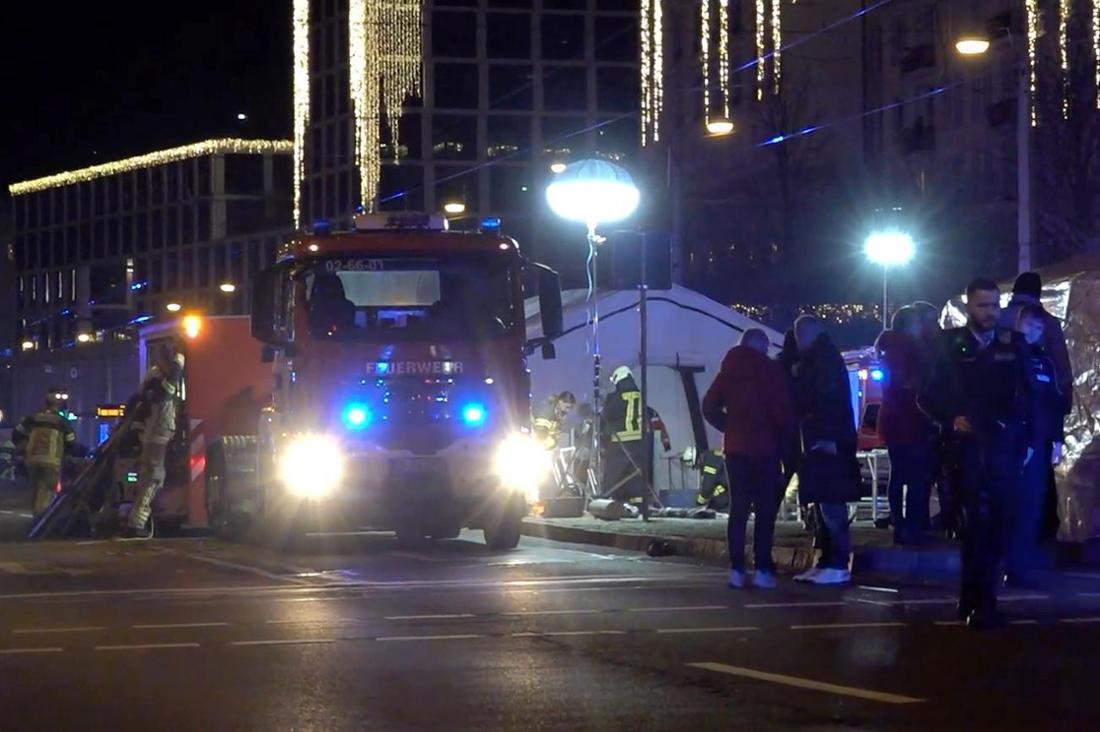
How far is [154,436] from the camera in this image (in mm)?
23141

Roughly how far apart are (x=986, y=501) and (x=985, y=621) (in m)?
0.67

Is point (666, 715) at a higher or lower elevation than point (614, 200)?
lower

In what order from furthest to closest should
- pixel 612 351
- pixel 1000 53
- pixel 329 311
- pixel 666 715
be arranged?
pixel 1000 53 → pixel 612 351 → pixel 329 311 → pixel 666 715

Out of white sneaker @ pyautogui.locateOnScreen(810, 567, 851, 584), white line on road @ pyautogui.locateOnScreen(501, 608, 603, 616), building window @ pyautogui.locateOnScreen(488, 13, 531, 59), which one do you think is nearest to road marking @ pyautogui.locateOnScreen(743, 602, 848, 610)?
white line on road @ pyautogui.locateOnScreen(501, 608, 603, 616)

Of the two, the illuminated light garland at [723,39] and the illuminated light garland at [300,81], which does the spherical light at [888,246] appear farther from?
the illuminated light garland at [300,81]

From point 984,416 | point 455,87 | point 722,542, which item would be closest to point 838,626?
point 984,416

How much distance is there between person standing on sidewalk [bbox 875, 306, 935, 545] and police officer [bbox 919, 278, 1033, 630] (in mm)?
4307

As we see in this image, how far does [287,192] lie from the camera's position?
98875 millimetres

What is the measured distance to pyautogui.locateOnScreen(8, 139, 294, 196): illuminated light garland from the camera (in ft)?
321

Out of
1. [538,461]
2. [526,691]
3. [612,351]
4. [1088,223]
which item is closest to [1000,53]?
[1088,223]

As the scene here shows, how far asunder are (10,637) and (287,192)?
88.3 m

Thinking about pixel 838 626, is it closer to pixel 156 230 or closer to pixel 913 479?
pixel 913 479

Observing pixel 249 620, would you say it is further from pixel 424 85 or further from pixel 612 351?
pixel 424 85

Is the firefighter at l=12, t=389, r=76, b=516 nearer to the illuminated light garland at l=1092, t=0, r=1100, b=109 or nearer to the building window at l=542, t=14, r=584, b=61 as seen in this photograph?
the illuminated light garland at l=1092, t=0, r=1100, b=109
